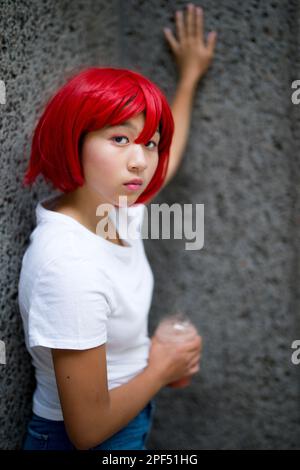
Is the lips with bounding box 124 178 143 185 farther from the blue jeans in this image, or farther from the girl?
the blue jeans

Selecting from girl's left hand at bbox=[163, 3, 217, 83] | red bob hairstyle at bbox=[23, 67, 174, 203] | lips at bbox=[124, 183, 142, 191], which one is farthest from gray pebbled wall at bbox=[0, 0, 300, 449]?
lips at bbox=[124, 183, 142, 191]

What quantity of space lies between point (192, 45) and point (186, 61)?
1.7 inches

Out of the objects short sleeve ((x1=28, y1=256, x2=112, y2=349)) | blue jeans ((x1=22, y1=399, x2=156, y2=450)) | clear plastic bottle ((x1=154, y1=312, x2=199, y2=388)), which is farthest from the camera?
clear plastic bottle ((x1=154, y1=312, x2=199, y2=388))

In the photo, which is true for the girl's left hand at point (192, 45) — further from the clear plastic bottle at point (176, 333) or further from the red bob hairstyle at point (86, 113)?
the clear plastic bottle at point (176, 333)

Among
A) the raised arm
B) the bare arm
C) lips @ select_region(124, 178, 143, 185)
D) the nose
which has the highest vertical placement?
the raised arm

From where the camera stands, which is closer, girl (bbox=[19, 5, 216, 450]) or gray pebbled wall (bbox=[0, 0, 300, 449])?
girl (bbox=[19, 5, 216, 450])

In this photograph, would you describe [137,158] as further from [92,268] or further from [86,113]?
[92,268]

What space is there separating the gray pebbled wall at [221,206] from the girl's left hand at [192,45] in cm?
3

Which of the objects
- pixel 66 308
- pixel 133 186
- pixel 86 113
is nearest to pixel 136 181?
pixel 133 186

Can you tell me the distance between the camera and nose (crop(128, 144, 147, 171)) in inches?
40.0

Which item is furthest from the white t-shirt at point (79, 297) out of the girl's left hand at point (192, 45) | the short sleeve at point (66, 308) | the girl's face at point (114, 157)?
the girl's left hand at point (192, 45)

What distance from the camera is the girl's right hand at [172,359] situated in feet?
3.99

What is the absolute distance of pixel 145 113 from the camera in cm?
102

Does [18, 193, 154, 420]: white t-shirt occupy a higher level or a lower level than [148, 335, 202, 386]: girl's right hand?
higher
